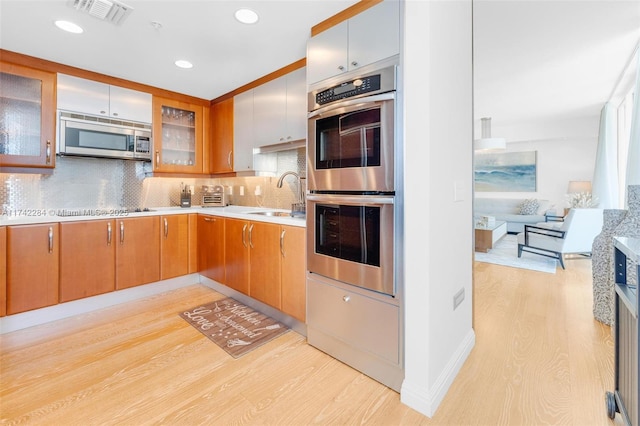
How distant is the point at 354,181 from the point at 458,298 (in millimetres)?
954

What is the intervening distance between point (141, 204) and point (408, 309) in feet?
10.6

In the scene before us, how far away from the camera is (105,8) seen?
1896 millimetres

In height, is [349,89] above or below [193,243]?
above

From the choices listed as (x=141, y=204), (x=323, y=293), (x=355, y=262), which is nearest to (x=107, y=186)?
(x=141, y=204)

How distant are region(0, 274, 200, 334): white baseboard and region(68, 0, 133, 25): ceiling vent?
7.47ft

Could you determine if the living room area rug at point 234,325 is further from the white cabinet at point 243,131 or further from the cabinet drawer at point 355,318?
the white cabinet at point 243,131

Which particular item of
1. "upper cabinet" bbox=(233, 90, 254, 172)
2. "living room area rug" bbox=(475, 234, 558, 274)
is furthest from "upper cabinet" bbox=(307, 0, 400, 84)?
"living room area rug" bbox=(475, 234, 558, 274)

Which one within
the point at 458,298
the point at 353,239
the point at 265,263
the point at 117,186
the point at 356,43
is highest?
the point at 356,43

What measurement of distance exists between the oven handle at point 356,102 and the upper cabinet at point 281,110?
62 cm

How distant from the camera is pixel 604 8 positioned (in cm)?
248

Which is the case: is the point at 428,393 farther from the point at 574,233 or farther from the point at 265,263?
the point at 574,233

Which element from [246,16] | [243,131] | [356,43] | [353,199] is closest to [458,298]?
[353,199]

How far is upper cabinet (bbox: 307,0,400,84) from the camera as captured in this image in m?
1.59

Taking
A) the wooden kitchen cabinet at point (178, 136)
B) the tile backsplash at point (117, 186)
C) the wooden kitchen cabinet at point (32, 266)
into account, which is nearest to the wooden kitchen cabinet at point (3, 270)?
the wooden kitchen cabinet at point (32, 266)
